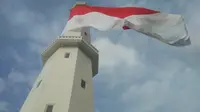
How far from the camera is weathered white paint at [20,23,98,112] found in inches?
1040

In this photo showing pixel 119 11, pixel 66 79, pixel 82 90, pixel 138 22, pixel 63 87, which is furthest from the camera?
pixel 82 90

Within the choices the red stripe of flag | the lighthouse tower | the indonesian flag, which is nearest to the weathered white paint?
the lighthouse tower

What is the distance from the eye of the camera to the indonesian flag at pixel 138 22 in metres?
22.2

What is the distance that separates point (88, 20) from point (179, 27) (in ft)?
21.9

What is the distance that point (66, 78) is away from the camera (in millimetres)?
28703

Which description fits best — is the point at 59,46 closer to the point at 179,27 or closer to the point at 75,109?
the point at 75,109

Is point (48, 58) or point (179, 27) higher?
point (48, 58)

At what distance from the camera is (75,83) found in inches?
1118

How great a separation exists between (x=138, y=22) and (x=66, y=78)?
8.51 meters

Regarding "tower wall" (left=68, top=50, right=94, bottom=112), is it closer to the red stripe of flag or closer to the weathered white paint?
the weathered white paint

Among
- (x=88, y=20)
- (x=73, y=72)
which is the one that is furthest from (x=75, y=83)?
(x=88, y=20)

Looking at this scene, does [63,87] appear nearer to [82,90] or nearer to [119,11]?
[82,90]

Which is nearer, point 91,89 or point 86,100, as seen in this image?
point 86,100

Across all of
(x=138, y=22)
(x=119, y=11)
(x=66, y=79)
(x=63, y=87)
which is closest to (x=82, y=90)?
(x=66, y=79)
